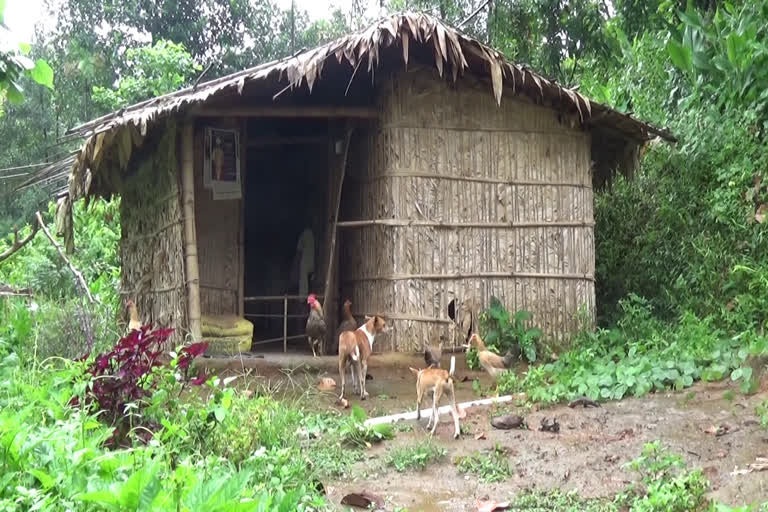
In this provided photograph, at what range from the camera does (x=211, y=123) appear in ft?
28.6

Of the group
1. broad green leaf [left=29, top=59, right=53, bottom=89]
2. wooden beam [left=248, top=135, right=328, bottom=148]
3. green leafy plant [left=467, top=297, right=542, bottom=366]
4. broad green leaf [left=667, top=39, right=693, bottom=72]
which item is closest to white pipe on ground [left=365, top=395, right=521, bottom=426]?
green leafy plant [left=467, top=297, right=542, bottom=366]

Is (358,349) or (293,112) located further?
(293,112)

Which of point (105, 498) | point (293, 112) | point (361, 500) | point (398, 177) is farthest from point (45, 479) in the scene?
point (293, 112)

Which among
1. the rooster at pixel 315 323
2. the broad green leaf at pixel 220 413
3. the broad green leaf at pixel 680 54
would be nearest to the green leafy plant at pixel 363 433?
the broad green leaf at pixel 220 413

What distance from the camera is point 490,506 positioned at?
4.16 m

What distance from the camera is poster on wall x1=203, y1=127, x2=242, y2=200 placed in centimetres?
861

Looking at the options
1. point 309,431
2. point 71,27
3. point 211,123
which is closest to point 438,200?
point 211,123

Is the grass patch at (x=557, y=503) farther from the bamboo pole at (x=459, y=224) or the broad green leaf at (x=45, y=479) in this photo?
the bamboo pole at (x=459, y=224)

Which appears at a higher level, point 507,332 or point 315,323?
point 315,323

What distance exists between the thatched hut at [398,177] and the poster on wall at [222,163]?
0.06ft

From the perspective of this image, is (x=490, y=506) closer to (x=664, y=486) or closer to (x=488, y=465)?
(x=488, y=465)

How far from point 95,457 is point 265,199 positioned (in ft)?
31.5

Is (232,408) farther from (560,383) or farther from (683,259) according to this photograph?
(683,259)

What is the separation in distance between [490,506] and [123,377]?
6.99 feet
